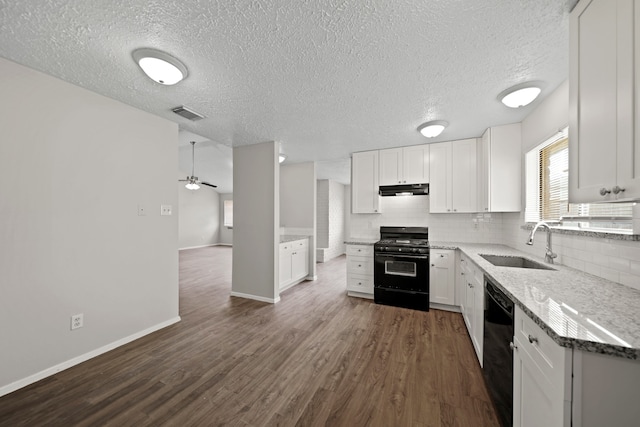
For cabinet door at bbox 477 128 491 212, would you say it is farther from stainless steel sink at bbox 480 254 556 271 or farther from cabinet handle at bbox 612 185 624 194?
cabinet handle at bbox 612 185 624 194

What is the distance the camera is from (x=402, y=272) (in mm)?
3588

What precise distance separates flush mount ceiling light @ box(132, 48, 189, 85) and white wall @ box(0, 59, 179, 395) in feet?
3.23

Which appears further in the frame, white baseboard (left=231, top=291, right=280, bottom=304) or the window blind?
white baseboard (left=231, top=291, right=280, bottom=304)

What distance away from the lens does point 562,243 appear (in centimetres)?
210

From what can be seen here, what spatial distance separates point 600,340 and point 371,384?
1.57 metres

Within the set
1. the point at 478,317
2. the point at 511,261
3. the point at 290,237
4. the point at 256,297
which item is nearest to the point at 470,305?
the point at 478,317

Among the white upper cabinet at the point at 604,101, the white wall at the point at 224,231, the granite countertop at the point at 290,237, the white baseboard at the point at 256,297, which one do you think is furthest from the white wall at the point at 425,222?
the white wall at the point at 224,231

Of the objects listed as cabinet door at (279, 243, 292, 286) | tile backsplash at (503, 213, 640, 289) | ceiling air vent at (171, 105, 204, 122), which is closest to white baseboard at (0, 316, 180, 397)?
cabinet door at (279, 243, 292, 286)

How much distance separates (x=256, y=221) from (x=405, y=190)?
8.01ft

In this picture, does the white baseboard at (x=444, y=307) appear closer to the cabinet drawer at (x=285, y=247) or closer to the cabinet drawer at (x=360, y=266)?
the cabinet drawer at (x=360, y=266)

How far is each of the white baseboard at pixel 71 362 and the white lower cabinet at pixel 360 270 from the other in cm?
268

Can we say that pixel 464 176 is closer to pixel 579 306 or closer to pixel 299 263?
pixel 579 306

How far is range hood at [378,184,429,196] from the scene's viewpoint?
3.76m

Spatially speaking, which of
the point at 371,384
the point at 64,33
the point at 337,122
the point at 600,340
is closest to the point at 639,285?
the point at 600,340
